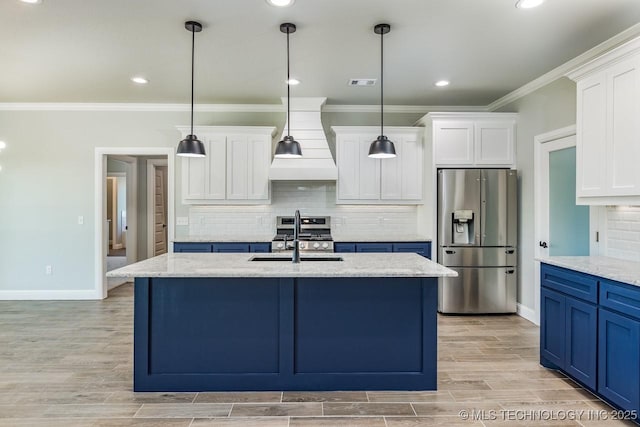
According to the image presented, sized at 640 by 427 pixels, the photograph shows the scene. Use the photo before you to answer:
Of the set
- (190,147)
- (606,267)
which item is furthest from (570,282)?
(190,147)

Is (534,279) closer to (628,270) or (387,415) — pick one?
(628,270)

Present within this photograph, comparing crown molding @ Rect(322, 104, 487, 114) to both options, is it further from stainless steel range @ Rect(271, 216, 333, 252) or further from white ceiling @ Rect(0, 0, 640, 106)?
stainless steel range @ Rect(271, 216, 333, 252)

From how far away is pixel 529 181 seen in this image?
444 cm

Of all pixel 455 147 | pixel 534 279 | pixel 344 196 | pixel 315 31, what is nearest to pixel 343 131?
pixel 344 196

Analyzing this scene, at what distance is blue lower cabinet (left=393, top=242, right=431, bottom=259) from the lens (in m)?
4.71

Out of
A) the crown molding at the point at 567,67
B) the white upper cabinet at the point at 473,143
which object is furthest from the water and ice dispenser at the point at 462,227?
the crown molding at the point at 567,67

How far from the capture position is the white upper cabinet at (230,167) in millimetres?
4992

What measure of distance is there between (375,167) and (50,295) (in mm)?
Answer: 4807

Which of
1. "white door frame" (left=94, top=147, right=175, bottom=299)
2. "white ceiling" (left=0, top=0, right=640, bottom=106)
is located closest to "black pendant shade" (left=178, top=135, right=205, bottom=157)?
"white ceiling" (left=0, top=0, right=640, bottom=106)

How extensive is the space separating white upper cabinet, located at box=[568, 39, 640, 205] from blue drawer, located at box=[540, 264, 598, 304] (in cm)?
63

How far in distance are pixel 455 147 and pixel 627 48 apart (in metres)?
2.18

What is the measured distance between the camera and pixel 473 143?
4.71 meters

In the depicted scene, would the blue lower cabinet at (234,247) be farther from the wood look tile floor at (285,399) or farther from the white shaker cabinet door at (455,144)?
the white shaker cabinet door at (455,144)

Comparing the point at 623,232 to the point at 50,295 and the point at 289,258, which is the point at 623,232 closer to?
the point at 289,258
